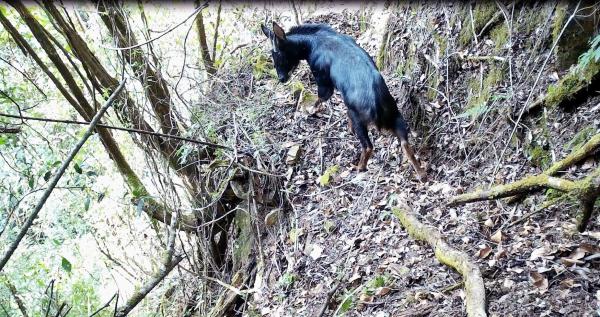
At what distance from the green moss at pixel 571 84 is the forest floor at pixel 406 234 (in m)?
0.10

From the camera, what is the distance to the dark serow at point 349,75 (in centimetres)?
459

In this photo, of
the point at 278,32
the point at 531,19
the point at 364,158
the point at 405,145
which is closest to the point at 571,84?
the point at 531,19

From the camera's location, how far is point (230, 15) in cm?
770

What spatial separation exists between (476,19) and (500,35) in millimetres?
347

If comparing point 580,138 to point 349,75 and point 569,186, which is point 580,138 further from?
point 349,75

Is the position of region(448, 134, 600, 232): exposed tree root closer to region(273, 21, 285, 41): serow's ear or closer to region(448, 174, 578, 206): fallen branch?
region(448, 174, 578, 206): fallen branch

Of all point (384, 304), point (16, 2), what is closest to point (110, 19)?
point (16, 2)

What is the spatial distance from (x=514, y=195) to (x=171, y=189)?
3545 millimetres

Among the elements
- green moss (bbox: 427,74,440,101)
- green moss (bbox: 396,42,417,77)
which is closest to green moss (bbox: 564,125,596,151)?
green moss (bbox: 427,74,440,101)

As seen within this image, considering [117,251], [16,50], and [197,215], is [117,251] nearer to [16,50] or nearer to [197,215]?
[197,215]

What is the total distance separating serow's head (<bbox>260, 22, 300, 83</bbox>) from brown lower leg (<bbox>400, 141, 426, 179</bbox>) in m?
1.63

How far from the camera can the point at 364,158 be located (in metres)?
5.12

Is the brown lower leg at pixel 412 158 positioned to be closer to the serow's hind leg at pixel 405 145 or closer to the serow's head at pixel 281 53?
the serow's hind leg at pixel 405 145

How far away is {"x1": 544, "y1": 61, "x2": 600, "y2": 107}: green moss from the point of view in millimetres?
3572
